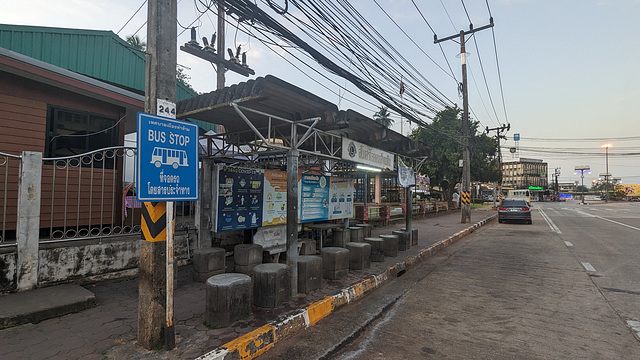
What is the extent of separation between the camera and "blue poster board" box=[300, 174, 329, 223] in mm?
8359

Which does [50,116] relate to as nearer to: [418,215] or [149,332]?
[149,332]

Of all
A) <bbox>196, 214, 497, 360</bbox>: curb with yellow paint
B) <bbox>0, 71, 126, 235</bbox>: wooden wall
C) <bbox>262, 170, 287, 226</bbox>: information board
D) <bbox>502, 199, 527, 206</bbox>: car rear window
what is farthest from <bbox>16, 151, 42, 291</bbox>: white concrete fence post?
<bbox>502, 199, 527, 206</bbox>: car rear window

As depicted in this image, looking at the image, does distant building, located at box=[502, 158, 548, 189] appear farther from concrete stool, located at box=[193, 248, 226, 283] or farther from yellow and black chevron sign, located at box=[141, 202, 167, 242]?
yellow and black chevron sign, located at box=[141, 202, 167, 242]

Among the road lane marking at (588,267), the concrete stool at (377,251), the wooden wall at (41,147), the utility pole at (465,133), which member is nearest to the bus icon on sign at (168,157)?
the wooden wall at (41,147)

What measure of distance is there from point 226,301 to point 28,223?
3.24m

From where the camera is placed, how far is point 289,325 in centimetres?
382

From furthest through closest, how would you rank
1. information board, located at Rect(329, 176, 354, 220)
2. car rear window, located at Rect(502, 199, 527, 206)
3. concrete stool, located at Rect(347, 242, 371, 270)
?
car rear window, located at Rect(502, 199, 527, 206) → information board, located at Rect(329, 176, 354, 220) → concrete stool, located at Rect(347, 242, 371, 270)

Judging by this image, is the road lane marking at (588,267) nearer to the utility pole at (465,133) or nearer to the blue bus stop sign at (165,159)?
the blue bus stop sign at (165,159)

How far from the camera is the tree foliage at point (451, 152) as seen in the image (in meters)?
28.3

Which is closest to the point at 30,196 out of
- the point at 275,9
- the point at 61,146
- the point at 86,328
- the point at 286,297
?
the point at 86,328

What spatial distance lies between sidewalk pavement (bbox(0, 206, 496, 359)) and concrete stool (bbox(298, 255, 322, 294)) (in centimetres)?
15

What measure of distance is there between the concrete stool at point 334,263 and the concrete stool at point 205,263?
2057mm

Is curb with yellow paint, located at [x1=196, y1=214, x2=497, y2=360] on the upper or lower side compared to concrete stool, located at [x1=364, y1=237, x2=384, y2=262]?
lower

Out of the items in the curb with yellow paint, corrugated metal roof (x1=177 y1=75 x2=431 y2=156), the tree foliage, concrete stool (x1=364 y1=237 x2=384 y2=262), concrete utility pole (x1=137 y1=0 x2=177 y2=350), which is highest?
the tree foliage
